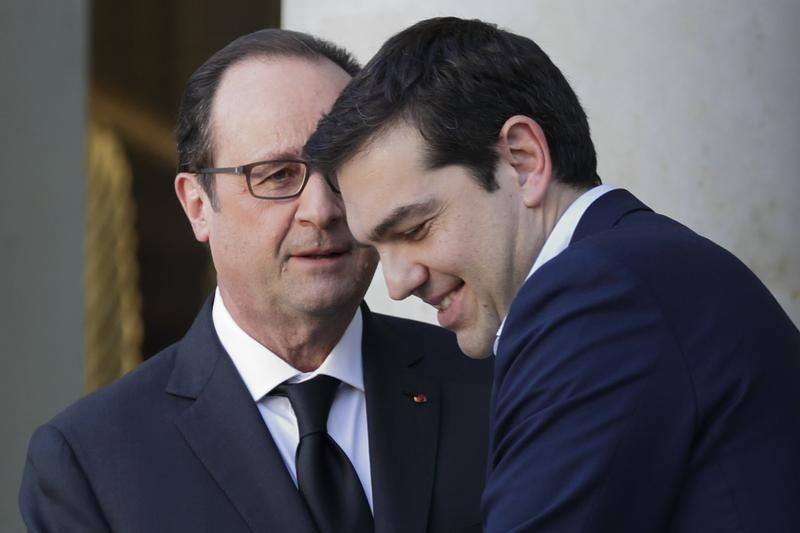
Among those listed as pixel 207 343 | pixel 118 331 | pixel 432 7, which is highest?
pixel 432 7

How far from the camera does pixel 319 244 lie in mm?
2824

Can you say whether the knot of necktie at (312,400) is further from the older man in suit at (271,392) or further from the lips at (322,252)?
the lips at (322,252)

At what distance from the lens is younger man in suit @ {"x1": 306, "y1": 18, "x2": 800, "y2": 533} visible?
1874mm

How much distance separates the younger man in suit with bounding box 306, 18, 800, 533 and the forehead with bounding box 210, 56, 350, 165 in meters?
0.58

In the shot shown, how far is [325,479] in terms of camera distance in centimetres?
270

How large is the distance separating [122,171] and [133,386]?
3889mm

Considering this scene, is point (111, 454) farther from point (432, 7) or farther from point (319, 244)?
point (432, 7)

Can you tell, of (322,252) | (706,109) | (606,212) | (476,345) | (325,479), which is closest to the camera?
(606,212)

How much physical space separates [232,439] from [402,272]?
622 mm

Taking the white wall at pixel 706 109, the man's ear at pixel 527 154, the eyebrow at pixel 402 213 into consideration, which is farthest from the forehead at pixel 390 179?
the white wall at pixel 706 109

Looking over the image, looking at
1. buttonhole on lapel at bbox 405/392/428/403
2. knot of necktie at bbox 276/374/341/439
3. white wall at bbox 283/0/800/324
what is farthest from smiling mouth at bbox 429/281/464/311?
white wall at bbox 283/0/800/324

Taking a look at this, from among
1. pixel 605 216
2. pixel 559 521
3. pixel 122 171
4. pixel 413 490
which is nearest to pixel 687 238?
pixel 605 216

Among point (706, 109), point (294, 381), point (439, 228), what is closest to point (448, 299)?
point (439, 228)

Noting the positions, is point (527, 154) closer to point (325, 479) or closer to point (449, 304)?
point (449, 304)
